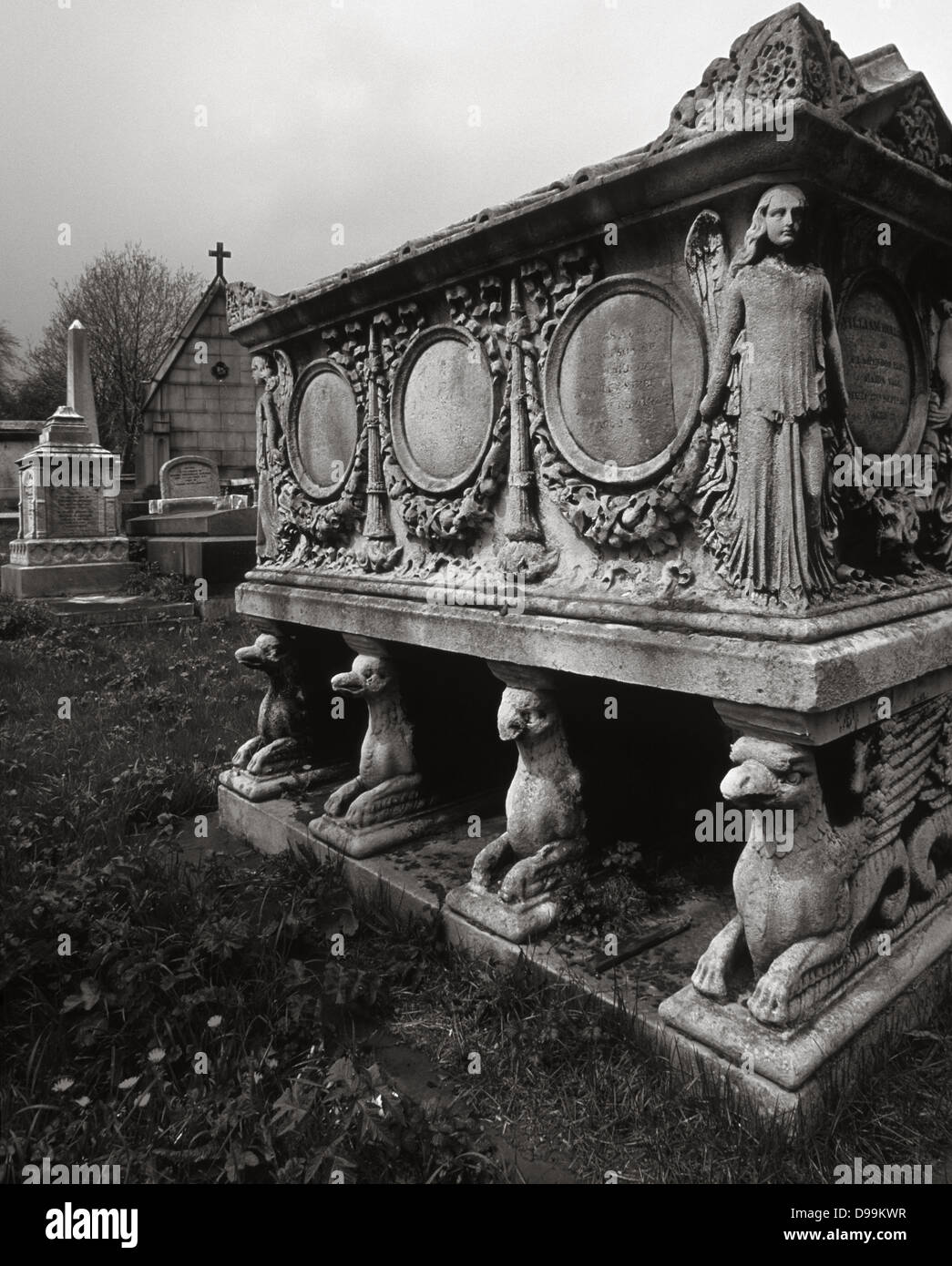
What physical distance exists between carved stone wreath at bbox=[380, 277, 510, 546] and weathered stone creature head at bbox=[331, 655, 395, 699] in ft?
1.77

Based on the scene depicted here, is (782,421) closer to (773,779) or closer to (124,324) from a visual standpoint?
(773,779)

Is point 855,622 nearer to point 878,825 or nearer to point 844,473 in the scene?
point 844,473

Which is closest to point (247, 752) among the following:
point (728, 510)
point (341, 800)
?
A: point (341, 800)

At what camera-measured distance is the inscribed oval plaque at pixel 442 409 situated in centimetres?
317

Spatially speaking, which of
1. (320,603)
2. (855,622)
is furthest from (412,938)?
(855,622)

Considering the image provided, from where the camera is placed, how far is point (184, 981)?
271 centimetres

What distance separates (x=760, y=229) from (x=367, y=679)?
215cm

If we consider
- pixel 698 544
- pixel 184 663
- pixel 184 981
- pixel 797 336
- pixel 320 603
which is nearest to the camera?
pixel 797 336

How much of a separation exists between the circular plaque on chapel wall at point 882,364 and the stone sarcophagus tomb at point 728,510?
0.01 meters

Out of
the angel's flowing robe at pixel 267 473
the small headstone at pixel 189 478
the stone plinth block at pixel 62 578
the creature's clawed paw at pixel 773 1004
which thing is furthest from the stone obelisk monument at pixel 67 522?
the creature's clawed paw at pixel 773 1004

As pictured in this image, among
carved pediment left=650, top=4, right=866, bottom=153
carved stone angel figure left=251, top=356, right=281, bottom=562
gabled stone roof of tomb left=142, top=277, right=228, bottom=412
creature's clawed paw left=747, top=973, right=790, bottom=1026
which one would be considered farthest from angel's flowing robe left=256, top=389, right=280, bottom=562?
gabled stone roof of tomb left=142, top=277, right=228, bottom=412

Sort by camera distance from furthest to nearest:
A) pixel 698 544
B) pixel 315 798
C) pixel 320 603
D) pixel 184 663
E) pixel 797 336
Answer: pixel 184 663
pixel 315 798
pixel 320 603
pixel 698 544
pixel 797 336

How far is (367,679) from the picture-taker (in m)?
3.64
